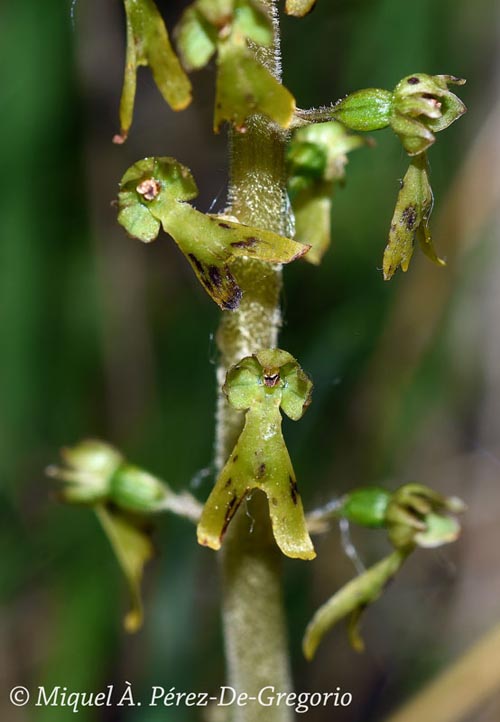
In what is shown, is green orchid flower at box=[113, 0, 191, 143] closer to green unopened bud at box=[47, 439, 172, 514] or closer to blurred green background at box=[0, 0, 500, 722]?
green unopened bud at box=[47, 439, 172, 514]

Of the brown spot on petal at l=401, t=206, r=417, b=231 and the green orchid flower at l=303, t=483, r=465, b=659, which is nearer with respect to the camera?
the brown spot on petal at l=401, t=206, r=417, b=231

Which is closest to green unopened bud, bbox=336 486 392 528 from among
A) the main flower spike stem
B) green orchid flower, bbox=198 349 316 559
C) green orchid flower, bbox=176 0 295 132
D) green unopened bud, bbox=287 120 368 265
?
the main flower spike stem

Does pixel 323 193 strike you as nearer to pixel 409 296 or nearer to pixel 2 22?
pixel 409 296

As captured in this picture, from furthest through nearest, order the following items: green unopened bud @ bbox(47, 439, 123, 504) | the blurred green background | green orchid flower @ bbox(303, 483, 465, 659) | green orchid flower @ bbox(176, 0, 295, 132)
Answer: the blurred green background → green unopened bud @ bbox(47, 439, 123, 504) → green orchid flower @ bbox(303, 483, 465, 659) → green orchid flower @ bbox(176, 0, 295, 132)

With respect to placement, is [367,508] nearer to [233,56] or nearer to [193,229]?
[193,229]

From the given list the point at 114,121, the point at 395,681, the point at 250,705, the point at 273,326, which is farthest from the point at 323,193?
the point at 114,121

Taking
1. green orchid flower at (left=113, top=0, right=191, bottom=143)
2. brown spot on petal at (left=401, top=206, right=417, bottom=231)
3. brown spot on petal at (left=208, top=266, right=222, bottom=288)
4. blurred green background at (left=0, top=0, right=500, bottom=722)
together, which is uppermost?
green orchid flower at (left=113, top=0, right=191, bottom=143)

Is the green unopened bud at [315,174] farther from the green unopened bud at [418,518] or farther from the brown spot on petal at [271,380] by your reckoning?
the green unopened bud at [418,518]
